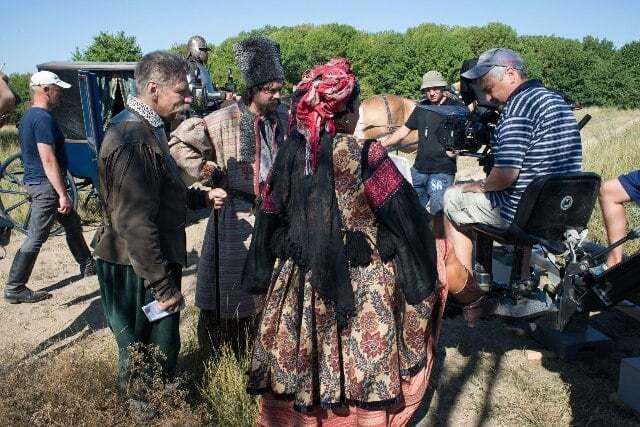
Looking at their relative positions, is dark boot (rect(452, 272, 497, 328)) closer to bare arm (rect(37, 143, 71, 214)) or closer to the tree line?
bare arm (rect(37, 143, 71, 214))

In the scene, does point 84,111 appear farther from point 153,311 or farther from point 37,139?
point 153,311

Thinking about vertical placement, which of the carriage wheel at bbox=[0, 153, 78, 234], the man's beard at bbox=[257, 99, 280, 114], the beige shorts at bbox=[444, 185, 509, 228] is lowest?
the carriage wheel at bbox=[0, 153, 78, 234]

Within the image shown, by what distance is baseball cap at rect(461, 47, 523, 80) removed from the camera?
3432 millimetres

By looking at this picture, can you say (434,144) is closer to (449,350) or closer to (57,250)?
(449,350)

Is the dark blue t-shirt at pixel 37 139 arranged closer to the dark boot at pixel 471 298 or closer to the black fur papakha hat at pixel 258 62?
the black fur papakha hat at pixel 258 62

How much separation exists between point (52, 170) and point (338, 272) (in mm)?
3626

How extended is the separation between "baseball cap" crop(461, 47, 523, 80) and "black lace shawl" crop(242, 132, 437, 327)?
145 cm

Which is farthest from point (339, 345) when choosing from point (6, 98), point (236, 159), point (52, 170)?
point (52, 170)

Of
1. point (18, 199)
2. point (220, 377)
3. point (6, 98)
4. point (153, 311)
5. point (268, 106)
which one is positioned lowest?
point (18, 199)

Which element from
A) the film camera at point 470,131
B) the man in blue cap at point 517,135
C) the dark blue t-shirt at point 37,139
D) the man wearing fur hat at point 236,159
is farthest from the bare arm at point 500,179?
the dark blue t-shirt at point 37,139

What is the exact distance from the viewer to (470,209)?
3717 millimetres

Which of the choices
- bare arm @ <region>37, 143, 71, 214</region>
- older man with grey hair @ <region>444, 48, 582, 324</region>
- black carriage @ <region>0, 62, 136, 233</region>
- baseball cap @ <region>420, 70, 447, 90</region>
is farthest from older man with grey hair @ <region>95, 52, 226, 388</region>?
black carriage @ <region>0, 62, 136, 233</region>

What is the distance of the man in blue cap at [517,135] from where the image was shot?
3.26m

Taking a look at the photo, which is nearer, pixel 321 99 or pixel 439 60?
pixel 321 99
